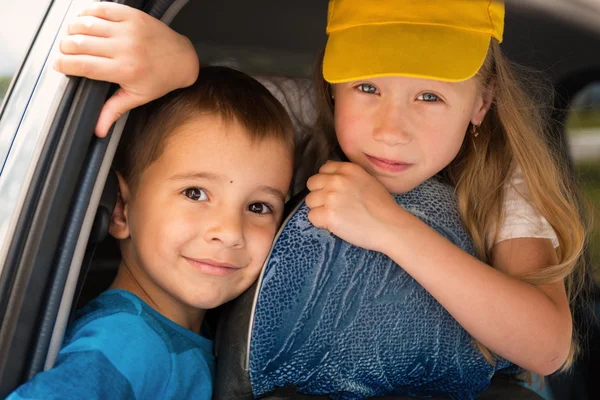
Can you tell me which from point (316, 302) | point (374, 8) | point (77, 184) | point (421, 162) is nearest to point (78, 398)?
Result: point (77, 184)

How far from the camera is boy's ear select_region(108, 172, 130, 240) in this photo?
6.02ft

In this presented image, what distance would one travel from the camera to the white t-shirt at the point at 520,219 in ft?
6.15

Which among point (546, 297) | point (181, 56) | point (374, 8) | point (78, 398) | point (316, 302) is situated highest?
point (374, 8)

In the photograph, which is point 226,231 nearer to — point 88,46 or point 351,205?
point 351,205

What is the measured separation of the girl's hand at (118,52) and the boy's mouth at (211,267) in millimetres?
436

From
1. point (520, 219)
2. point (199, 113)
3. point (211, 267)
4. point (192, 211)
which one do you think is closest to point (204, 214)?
point (192, 211)

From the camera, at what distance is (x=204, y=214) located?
170 cm

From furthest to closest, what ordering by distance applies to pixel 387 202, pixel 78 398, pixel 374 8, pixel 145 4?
pixel 374 8
pixel 387 202
pixel 145 4
pixel 78 398

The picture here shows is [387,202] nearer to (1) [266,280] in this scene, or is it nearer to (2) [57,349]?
(1) [266,280]

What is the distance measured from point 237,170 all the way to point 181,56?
32 centimetres

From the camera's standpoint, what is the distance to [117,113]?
1.38 m

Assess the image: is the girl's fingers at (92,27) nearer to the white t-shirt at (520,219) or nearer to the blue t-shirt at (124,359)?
the blue t-shirt at (124,359)

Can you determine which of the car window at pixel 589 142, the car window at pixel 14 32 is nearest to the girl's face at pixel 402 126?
the car window at pixel 14 32

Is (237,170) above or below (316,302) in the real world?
above
